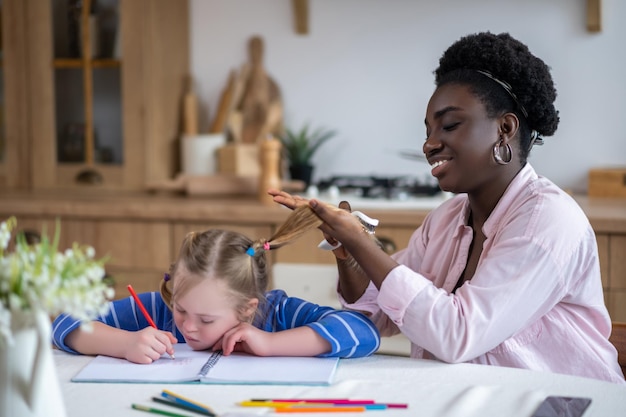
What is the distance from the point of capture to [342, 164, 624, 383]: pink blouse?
1.43 m

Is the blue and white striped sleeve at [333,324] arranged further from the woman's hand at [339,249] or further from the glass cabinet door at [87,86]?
the glass cabinet door at [87,86]

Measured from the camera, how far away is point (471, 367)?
4.53 feet

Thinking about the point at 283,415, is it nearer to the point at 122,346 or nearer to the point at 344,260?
the point at 122,346

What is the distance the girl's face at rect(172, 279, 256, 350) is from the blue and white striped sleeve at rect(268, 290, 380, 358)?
0.45 feet

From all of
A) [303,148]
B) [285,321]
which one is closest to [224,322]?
[285,321]

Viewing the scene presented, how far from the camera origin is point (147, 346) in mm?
1395

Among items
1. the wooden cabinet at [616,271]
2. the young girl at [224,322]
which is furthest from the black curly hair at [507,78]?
the wooden cabinet at [616,271]

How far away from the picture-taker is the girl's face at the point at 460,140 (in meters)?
1.58

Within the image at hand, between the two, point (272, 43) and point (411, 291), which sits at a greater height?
point (272, 43)

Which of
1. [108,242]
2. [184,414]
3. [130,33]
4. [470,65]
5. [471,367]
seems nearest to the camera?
[184,414]

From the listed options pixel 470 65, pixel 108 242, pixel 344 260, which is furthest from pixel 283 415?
pixel 108 242

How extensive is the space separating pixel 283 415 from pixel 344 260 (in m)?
0.54

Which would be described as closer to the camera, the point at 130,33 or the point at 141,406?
the point at 141,406

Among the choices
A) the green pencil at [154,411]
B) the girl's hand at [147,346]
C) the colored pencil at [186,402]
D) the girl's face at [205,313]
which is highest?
the girl's face at [205,313]
